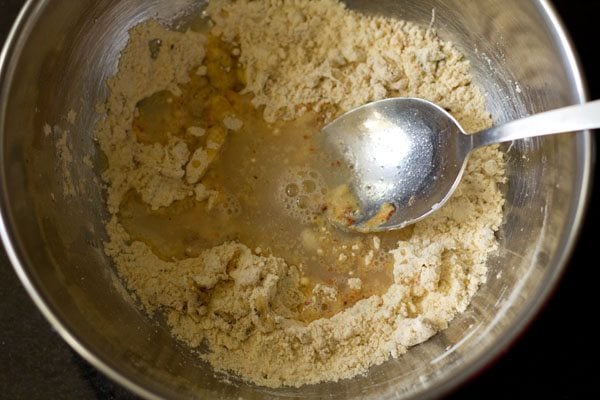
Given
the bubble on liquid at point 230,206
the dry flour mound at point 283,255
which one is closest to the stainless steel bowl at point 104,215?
the dry flour mound at point 283,255

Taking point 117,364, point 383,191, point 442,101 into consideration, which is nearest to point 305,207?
point 383,191

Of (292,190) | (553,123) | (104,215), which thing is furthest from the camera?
(292,190)

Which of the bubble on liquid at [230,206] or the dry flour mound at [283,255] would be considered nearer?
the dry flour mound at [283,255]

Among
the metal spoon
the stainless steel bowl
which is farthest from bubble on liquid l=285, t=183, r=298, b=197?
the stainless steel bowl

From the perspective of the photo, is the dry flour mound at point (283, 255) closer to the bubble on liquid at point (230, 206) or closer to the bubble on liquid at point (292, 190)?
the bubble on liquid at point (230, 206)

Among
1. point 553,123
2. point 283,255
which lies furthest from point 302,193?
point 553,123

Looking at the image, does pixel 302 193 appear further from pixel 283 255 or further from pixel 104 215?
pixel 104 215
